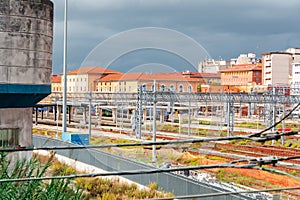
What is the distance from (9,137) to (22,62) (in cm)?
183

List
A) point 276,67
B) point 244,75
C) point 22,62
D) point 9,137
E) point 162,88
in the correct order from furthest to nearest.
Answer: point 244,75, point 276,67, point 162,88, point 9,137, point 22,62

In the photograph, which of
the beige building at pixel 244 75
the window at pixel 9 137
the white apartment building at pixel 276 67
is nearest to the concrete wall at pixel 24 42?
the window at pixel 9 137

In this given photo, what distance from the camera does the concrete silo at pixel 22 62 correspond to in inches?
428

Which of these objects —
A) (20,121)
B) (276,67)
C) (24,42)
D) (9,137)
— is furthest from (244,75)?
(24,42)

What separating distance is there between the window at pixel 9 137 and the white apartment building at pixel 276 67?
8093 centimetres

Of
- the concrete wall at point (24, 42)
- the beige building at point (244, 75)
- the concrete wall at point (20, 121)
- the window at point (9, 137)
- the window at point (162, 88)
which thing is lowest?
the window at point (9, 137)

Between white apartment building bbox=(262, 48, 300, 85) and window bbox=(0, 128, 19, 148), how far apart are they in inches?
3186

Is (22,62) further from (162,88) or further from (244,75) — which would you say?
(244,75)

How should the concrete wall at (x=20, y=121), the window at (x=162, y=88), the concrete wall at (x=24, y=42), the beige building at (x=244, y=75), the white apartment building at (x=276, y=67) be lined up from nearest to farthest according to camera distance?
the concrete wall at (x=24, y=42) → the concrete wall at (x=20, y=121) → the window at (x=162, y=88) → the white apartment building at (x=276, y=67) → the beige building at (x=244, y=75)

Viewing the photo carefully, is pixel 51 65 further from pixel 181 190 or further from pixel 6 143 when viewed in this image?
pixel 181 190

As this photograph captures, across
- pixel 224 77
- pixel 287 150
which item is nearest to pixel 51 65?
pixel 287 150

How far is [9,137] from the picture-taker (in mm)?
11648

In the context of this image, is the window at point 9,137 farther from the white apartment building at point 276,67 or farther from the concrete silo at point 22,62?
the white apartment building at point 276,67

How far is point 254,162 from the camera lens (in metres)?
3.56
